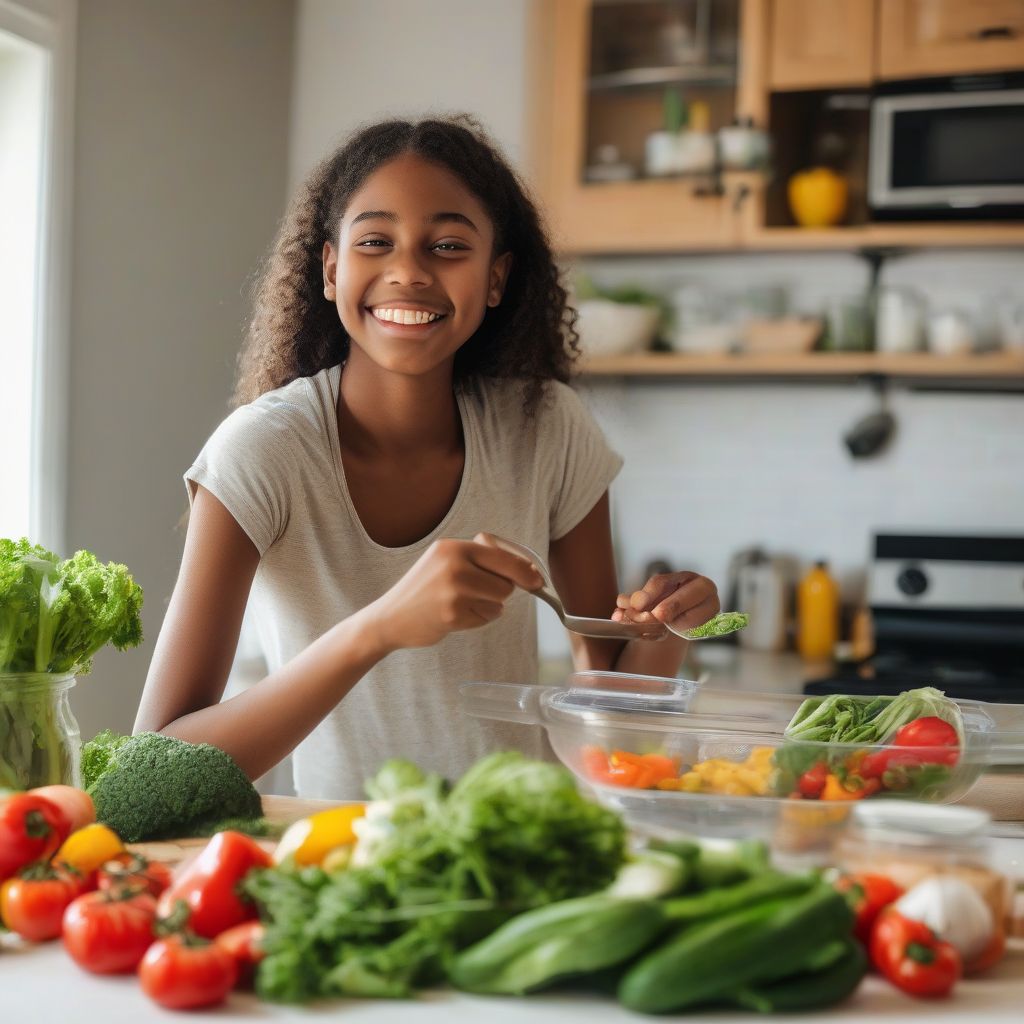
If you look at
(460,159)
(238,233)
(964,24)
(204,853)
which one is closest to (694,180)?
(964,24)

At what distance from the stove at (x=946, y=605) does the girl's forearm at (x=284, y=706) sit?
1.91 meters

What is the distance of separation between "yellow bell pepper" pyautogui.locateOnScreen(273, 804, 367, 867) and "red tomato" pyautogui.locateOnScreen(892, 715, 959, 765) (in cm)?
53

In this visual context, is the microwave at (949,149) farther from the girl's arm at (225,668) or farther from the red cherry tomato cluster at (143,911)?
the red cherry tomato cluster at (143,911)

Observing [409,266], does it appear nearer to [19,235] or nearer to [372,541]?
[372,541]

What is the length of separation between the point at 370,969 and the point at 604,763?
42cm

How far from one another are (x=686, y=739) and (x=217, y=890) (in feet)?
1.66

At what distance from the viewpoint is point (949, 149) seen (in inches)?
121

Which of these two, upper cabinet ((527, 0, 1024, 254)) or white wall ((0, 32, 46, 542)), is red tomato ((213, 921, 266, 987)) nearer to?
white wall ((0, 32, 46, 542))

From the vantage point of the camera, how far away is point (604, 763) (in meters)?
1.24

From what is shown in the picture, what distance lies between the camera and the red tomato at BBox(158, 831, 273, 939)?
0.94 m

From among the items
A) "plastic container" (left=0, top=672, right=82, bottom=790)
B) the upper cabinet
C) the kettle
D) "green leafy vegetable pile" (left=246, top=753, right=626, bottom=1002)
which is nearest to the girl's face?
"plastic container" (left=0, top=672, right=82, bottom=790)

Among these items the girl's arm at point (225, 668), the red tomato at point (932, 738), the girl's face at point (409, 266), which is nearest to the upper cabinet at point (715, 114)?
the girl's face at point (409, 266)

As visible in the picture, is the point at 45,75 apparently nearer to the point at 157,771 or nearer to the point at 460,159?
the point at 460,159

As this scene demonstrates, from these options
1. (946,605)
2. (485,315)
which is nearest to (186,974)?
(485,315)
